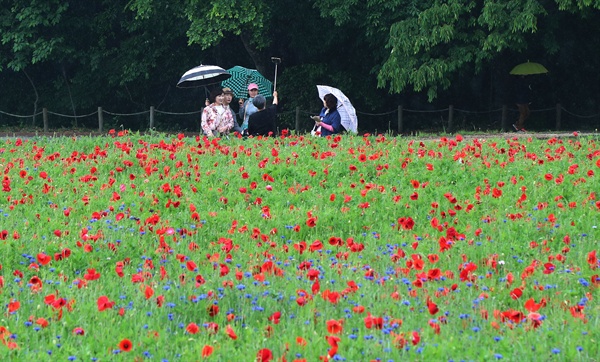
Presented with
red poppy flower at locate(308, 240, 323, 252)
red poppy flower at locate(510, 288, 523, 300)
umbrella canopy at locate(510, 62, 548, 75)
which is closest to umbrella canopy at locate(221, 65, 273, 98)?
umbrella canopy at locate(510, 62, 548, 75)

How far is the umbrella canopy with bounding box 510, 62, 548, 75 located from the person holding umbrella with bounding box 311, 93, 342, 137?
Result: 46.7 ft

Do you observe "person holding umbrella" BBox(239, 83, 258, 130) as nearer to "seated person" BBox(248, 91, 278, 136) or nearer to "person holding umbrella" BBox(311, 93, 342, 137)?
"seated person" BBox(248, 91, 278, 136)

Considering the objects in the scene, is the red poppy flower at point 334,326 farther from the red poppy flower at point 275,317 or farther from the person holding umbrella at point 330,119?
the person holding umbrella at point 330,119

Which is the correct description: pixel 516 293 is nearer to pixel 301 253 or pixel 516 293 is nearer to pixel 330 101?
pixel 301 253

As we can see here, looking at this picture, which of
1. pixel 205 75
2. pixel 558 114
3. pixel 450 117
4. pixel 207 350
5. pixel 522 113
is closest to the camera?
pixel 207 350

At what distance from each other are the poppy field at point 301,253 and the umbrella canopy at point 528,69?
16.0 m

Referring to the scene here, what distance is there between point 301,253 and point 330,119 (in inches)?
337

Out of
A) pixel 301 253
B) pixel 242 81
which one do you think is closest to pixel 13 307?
pixel 301 253

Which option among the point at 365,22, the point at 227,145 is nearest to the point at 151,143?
the point at 227,145

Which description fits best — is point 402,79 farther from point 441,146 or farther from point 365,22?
point 441,146

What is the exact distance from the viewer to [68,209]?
903 centimetres

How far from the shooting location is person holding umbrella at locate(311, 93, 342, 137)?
15.8 metres

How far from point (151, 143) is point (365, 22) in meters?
14.6

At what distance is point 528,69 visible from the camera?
28.8 metres
